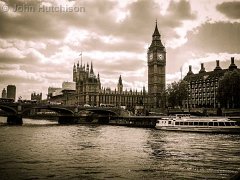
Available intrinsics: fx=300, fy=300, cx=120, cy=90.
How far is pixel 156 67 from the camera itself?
158 m

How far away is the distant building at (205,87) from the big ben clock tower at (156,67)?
2506cm

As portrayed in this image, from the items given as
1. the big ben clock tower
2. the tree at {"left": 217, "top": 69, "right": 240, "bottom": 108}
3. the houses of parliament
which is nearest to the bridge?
the houses of parliament

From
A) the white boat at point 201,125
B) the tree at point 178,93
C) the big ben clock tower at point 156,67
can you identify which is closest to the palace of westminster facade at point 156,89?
the big ben clock tower at point 156,67

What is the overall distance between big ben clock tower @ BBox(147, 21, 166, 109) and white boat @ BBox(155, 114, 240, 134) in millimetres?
90808

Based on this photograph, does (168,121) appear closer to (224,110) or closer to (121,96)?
(224,110)

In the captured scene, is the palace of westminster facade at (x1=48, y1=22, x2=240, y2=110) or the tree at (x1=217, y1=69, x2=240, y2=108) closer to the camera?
the tree at (x1=217, y1=69, x2=240, y2=108)

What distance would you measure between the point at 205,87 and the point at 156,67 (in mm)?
41126

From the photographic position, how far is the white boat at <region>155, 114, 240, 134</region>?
175 ft

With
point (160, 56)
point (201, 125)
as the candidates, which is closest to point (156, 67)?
point (160, 56)

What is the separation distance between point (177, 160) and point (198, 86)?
10582 centimetres

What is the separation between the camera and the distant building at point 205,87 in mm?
115000

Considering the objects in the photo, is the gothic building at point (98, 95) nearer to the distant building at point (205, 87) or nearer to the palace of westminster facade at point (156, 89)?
the palace of westminster facade at point (156, 89)

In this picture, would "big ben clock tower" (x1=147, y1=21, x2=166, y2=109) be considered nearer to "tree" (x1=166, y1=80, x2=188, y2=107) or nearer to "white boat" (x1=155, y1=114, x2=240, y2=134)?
"tree" (x1=166, y1=80, x2=188, y2=107)

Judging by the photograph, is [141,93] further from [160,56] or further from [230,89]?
[230,89]
